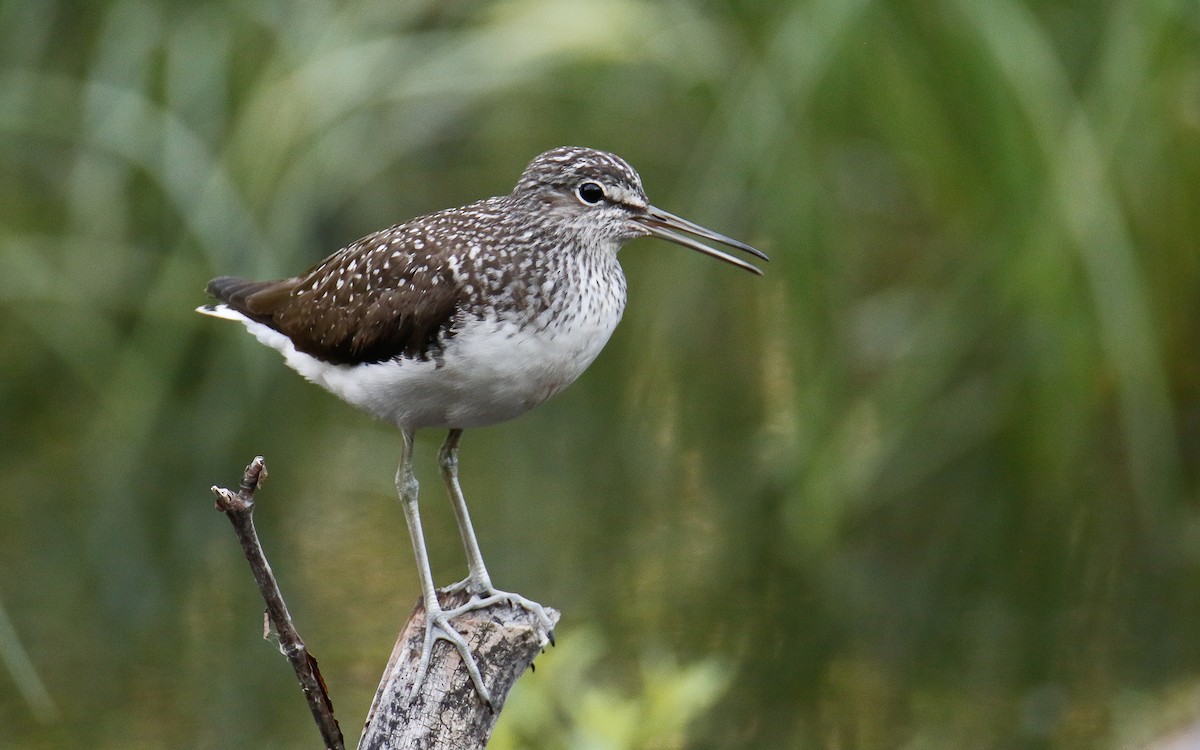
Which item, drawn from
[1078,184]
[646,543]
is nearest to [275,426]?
[646,543]

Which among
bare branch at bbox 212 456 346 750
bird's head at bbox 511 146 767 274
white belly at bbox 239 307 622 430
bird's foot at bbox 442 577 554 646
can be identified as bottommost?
bare branch at bbox 212 456 346 750

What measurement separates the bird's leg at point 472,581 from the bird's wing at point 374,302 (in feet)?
1.80

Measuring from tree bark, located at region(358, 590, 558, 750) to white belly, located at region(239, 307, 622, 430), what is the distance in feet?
1.81

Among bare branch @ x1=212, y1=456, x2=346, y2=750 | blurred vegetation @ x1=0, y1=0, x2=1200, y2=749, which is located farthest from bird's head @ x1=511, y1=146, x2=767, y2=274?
blurred vegetation @ x1=0, y1=0, x2=1200, y2=749

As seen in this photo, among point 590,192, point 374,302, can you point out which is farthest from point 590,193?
point 374,302

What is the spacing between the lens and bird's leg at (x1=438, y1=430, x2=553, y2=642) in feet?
15.2

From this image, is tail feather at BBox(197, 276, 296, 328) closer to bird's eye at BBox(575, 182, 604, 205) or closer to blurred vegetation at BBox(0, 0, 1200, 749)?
bird's eye at BBox(575, 182, 604, 205)

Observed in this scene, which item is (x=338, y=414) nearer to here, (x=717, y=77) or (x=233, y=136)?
(x=233, y=136)

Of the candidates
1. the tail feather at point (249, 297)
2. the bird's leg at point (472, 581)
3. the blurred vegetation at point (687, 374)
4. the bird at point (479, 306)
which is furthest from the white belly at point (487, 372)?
the blurred vegetation at point (687, 374)

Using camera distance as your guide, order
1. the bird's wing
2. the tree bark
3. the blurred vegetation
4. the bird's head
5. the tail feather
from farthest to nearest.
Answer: the blurred vegetation < the tail feather < the bird's head < the bird's wing < the tree bark

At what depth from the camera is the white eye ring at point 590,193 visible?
4617 mm

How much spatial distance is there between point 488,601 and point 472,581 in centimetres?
17

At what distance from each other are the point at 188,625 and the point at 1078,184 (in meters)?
4.45

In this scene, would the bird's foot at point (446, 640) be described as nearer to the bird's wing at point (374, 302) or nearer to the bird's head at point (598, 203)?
the bird's wing at point (374, 302)
